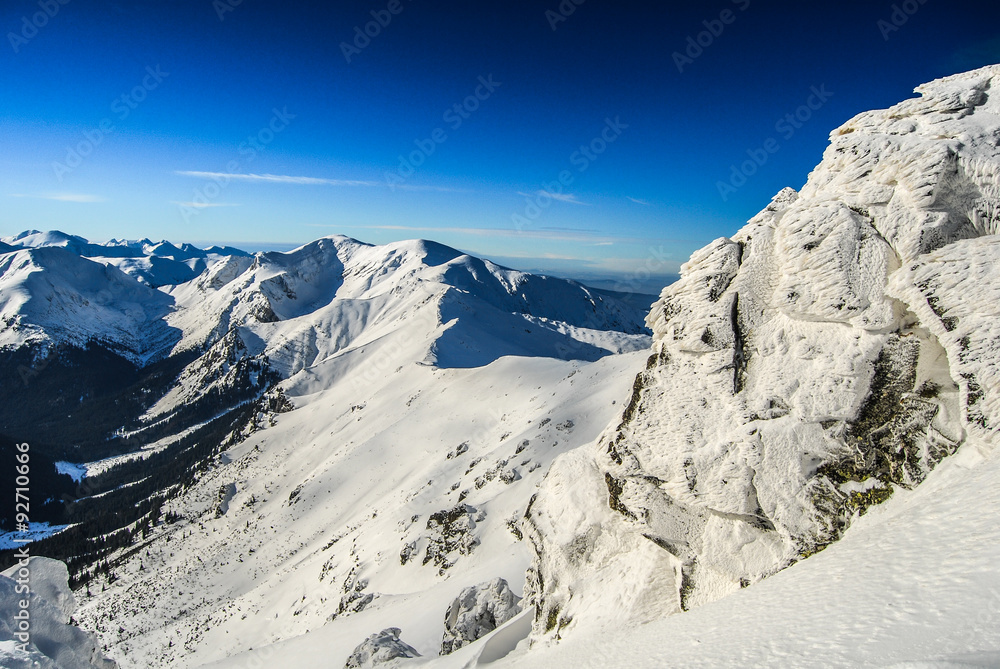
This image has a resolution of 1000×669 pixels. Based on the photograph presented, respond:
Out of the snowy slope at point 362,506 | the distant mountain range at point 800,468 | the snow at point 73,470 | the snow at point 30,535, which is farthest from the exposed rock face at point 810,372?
the snow at point 73,470

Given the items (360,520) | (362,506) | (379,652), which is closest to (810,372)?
(379,652)

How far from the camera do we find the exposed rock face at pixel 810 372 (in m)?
7.73

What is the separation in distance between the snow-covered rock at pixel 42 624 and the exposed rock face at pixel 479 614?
35.4ft

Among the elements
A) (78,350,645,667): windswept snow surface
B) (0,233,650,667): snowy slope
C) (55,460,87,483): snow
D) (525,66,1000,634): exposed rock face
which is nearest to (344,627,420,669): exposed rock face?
(78,350,645,667): windswept snow surface

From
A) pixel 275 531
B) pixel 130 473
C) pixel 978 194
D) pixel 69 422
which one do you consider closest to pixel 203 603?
pixel 275 531

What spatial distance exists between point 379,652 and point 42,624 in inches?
380

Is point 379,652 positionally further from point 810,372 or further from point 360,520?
point 360,520

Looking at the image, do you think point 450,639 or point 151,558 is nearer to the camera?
point 450,639

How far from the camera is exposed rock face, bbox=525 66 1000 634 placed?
7734 mm

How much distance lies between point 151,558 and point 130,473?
349 ft

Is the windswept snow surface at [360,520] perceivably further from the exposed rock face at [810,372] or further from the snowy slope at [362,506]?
the exposed rock face at [810,372]

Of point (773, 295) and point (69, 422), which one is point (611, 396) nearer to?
point (773, 295)

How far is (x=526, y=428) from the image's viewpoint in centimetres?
4453

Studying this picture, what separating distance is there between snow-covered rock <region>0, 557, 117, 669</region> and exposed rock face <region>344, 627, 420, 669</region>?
7.81 metres
